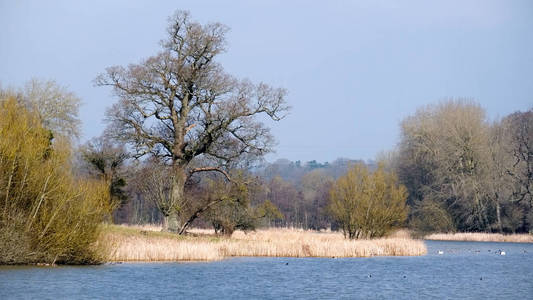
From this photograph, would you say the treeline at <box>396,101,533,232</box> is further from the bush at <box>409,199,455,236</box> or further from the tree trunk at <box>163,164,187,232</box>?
the tree trunk at <box>163,164,187,232</box>

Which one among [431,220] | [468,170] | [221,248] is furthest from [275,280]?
[468,170]

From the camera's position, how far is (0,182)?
21359 millimetres

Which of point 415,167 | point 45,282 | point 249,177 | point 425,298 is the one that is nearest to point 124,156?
point 249,177

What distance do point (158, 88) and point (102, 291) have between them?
21.1 meters

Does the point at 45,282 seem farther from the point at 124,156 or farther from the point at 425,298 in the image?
the point at 124,156

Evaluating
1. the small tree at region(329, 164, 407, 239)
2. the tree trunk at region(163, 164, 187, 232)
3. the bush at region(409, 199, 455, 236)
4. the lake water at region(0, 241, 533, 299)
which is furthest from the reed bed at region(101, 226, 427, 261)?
the bush at region(409, 199, 455, 236)

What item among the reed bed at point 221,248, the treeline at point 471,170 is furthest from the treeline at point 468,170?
the reed bed at point 221,248

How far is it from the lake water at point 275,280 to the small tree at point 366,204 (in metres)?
8.89

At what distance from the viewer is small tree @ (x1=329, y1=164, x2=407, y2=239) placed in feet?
133

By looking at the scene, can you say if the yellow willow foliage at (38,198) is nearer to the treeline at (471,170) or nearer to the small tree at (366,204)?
the small tree at (366,204)

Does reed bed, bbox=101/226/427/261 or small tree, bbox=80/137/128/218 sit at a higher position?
small tree, bbox=80/137/128/218

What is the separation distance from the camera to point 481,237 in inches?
2200

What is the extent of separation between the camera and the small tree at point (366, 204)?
1598 inches

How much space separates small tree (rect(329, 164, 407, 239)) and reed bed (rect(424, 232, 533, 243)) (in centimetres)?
1741
